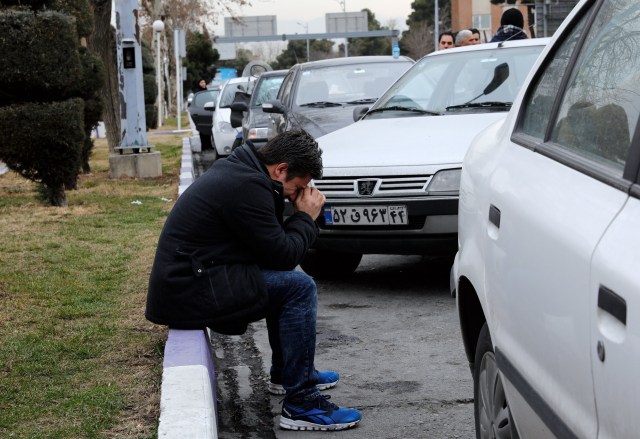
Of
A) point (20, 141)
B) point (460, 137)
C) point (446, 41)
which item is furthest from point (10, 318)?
point (446, 41)

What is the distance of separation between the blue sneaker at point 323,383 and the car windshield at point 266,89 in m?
12.8

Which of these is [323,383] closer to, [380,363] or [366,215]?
[380,363]

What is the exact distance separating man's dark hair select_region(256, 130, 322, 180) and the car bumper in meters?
2.31

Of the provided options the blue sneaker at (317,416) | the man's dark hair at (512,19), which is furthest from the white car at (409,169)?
the man's dark hair at (512,19)

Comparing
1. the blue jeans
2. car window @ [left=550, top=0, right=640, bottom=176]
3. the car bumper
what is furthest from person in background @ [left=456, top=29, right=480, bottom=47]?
car window @ [left=550, top=0, right=640, bottom=176]

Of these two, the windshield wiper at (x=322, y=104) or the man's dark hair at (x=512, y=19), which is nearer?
Answer: the man's dark hair at (x=512, y=19)

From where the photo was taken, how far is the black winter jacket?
452cm

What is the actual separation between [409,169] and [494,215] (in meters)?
3.71

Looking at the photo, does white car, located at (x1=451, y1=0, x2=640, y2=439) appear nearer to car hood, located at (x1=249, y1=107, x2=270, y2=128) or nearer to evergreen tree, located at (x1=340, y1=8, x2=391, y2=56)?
car hood, located at (x1=249, y1=107, x2=270, y2=128)

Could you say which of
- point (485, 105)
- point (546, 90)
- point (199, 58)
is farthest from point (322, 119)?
point (199, 58)

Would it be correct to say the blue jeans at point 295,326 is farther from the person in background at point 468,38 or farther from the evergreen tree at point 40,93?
the person in background at point 468,38

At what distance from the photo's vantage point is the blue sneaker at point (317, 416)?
4.63 m

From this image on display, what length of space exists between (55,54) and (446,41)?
4.71 metres

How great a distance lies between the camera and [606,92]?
2828 millimetres
